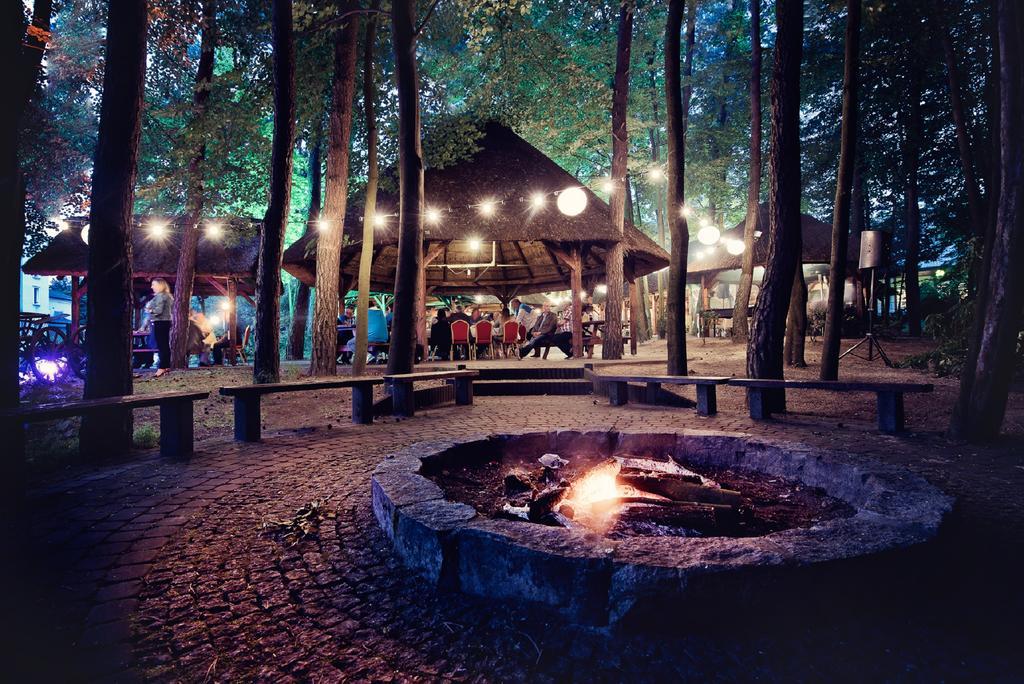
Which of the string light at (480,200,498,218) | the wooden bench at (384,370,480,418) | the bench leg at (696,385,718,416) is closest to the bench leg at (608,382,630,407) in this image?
the bench leg at (696,385,718,416)

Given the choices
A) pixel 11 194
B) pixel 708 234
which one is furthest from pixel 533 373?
pixel 708 234

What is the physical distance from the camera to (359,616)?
6.63ft

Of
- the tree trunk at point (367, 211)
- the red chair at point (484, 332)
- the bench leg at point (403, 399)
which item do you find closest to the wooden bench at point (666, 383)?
the bench leg at point (403, 399)

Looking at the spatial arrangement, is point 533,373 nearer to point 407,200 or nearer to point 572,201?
point 407,200

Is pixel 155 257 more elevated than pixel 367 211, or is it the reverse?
pixel 155 257

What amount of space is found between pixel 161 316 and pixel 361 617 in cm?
1188

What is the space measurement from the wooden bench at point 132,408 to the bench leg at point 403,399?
8.72ft

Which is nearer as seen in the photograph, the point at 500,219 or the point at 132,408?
the point at 132,408

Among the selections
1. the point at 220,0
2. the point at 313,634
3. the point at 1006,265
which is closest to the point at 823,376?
the point at 1006,265

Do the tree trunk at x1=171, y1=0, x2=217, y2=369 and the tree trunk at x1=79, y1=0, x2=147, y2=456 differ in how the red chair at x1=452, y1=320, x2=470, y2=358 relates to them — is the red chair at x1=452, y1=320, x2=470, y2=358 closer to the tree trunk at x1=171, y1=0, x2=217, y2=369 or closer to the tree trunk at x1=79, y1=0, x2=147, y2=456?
the tree trunk at x1=171, y1=0, x2=217, y2=369

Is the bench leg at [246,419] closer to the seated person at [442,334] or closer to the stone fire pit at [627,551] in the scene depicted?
the stone fire pit at [627,551]

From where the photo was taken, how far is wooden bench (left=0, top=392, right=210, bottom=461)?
3.51m

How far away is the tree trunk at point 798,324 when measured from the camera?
1047cm

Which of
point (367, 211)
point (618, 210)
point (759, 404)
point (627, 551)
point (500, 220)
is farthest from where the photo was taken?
point (618, 210)
